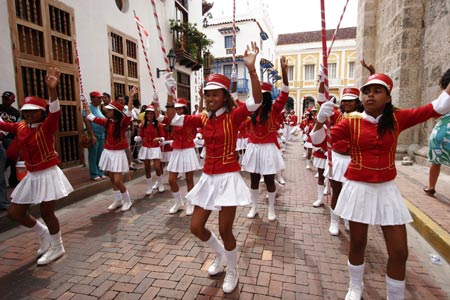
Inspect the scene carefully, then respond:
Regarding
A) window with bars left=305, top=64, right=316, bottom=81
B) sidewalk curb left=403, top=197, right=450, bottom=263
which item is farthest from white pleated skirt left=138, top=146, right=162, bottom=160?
window with bars left=305, top=64, right=316, bottom=81

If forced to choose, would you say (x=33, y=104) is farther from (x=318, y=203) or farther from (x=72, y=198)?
(x=318, y=203)

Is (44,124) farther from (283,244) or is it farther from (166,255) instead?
(283,244)

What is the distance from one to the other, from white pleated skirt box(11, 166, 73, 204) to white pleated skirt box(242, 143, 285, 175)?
108 inches

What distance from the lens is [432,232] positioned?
373 centimetres

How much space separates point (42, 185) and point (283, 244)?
3.17 m

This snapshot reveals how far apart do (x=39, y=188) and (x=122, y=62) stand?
756cm

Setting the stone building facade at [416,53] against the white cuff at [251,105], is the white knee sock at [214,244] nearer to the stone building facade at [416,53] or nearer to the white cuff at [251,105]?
the white cuff at [251,105]

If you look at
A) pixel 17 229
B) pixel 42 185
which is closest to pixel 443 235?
pixel 42 185

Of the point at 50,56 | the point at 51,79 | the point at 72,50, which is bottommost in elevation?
the point at 51,79

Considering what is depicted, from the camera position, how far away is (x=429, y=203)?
4.70 meters

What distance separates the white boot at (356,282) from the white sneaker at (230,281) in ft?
3.50

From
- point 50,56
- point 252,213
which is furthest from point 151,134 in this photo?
point 50,56

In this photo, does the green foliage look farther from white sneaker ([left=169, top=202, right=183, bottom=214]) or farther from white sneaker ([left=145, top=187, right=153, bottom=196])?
white sneaker ([left=169, top=202, right=183, bottom=214])

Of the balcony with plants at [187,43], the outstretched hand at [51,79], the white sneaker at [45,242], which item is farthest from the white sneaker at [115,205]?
the balcony with plants at [187,43]
